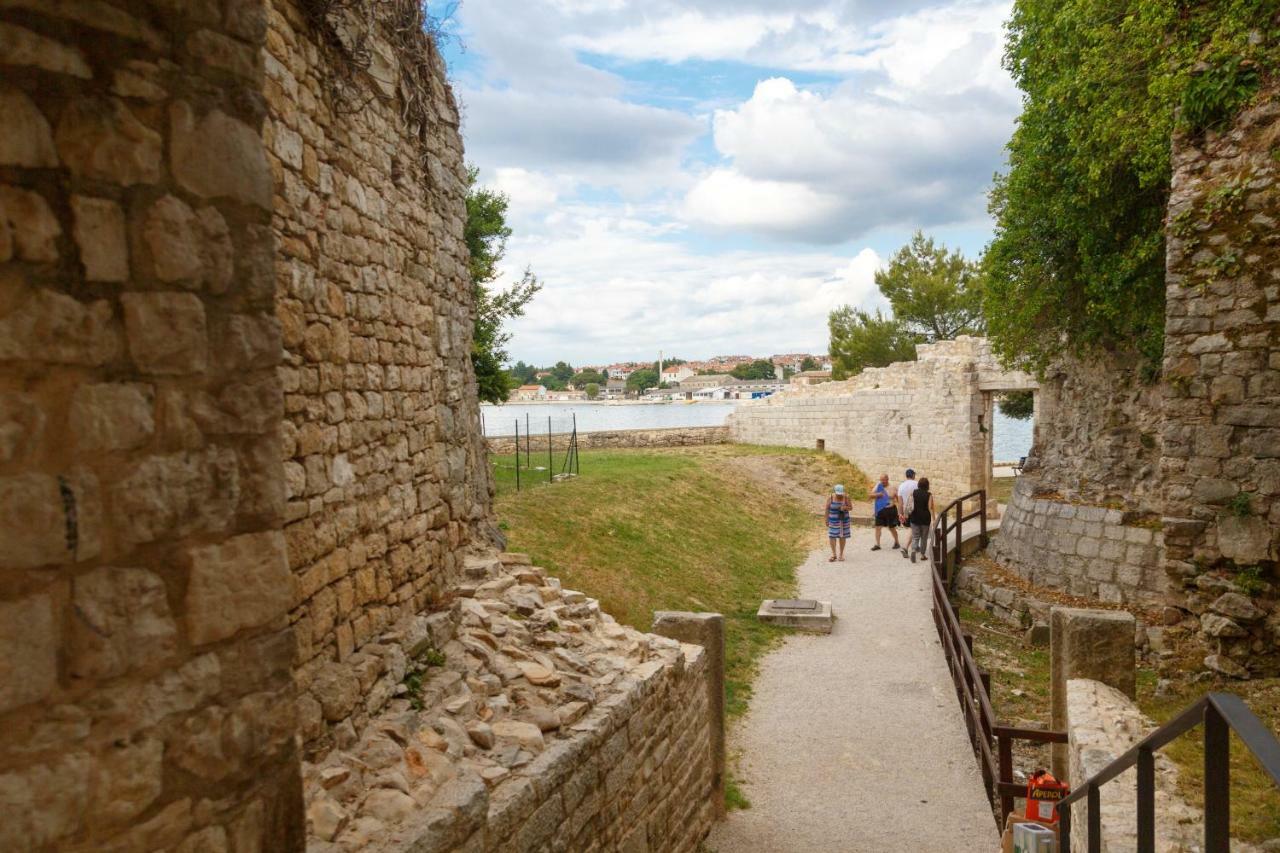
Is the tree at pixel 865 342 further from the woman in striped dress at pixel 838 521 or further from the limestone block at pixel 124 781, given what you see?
the limestone block at pixel 124 781

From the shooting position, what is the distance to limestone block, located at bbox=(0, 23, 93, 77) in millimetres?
1651

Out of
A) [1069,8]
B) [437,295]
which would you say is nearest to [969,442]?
[1069,8]

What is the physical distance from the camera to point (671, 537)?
14766 mm

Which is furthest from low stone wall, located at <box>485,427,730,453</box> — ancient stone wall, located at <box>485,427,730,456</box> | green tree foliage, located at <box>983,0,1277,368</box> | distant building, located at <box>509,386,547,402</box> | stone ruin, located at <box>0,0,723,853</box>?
distant building, located at <box>509,386,547,402</box>

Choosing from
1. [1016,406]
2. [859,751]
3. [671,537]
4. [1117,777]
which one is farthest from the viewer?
[1016,406]

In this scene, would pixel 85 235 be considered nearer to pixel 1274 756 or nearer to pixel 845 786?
pixel 1274 756

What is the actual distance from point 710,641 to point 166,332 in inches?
239

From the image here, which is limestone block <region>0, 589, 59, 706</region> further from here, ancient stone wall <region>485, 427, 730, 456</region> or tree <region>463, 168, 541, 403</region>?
ancient stone wall <region>485, 427, 730, 456</region>

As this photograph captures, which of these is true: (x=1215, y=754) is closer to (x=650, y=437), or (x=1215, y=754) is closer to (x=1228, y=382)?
(x=1228, y=382)

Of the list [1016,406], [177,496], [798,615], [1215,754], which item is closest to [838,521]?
[798,615]

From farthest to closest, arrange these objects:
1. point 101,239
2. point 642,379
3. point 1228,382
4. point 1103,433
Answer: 1. point 642,379
2. point 1103,433
3. point 1228,382
4. point 101,239

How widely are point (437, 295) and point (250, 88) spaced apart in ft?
12.5

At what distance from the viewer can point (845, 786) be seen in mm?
7621

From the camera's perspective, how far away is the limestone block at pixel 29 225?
1.65 metres
